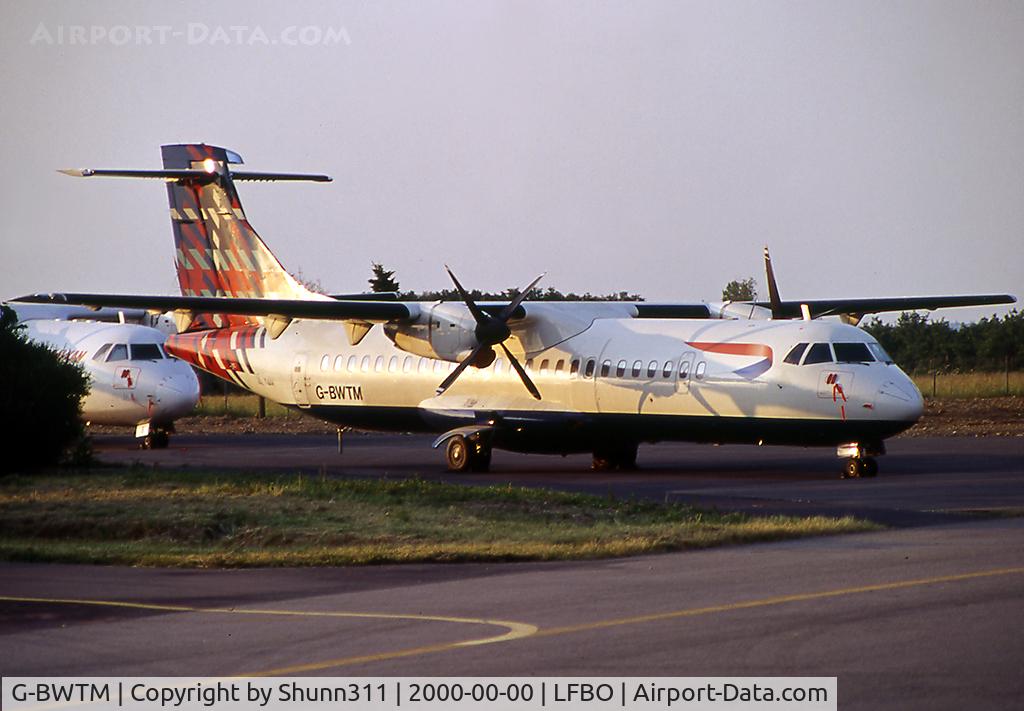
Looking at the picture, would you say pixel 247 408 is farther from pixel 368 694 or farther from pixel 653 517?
pixel 368 694

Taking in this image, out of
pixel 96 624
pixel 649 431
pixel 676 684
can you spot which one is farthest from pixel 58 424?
pixel 676 684

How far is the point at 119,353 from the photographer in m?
34.3

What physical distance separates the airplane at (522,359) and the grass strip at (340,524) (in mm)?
5983

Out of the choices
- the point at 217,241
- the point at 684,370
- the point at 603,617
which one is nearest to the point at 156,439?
the point at 217,241

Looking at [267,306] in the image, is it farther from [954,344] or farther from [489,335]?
[954,344]

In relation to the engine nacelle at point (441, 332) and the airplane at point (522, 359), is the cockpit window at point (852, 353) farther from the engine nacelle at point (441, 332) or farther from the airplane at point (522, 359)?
the engine nacelle at point (441, 332)

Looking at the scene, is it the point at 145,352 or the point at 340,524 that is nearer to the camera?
the point at 340,524

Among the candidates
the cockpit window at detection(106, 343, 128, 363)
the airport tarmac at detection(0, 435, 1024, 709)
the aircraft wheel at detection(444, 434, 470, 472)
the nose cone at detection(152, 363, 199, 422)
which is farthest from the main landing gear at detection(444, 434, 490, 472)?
the airport tarmac at detection(0, 435, 1024, 709)

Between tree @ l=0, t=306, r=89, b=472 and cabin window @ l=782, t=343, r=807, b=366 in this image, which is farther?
tree @ l=0, t=306, r=89, b=472

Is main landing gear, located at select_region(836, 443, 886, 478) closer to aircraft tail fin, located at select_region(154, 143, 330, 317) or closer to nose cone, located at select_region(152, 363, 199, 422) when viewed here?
aircraft tail fin, located at select_region(154, 143, 330, 317)

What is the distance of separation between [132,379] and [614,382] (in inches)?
486

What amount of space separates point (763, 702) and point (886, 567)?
5576mm

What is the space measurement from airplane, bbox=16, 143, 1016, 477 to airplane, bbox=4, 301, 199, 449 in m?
0.85

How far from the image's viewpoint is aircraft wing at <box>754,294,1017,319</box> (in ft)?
105
